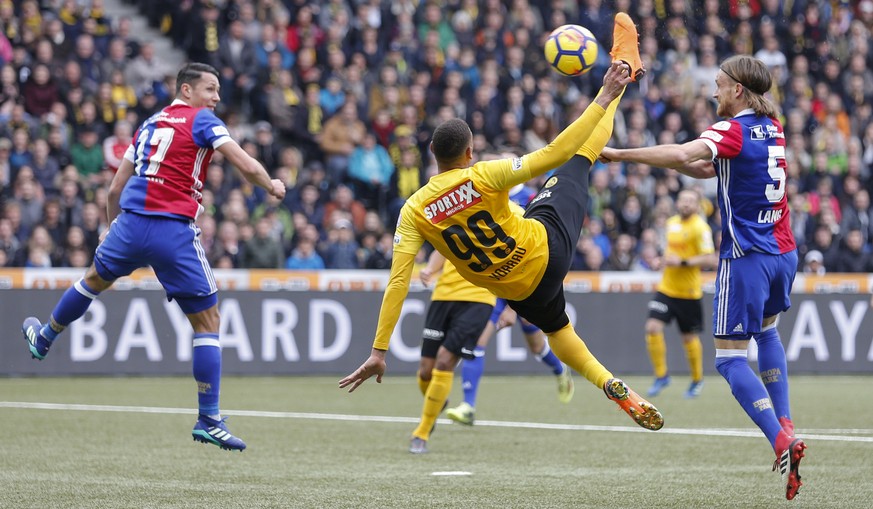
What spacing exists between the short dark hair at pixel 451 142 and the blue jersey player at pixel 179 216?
54.6 inches

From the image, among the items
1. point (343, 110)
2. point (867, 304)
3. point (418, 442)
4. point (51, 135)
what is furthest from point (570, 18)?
point (418, 442)

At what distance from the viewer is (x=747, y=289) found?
7.77 metres

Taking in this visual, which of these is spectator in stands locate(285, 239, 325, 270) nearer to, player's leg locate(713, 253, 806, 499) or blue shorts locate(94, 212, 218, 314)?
blue shorts locate(94, 212, 218, 314)

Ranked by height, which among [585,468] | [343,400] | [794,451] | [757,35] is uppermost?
[757,35]

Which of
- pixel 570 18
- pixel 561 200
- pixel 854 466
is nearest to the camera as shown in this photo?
pixel 561 200

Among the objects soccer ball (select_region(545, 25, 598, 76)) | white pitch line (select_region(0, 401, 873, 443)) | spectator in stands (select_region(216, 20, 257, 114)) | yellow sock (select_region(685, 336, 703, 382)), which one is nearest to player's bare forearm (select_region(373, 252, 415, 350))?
soccer ball (select_region(545, 25, 598, 76))

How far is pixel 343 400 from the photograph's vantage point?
14797mm

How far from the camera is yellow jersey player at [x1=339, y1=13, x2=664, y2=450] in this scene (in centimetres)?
739

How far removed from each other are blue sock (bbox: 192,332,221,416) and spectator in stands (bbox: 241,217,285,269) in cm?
960

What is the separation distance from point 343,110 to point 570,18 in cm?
580

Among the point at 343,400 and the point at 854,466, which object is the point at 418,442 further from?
the point at 343,400

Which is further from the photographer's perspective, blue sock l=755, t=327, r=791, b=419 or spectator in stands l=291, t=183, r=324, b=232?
spectator in stands l=291, t=183, r=324, b=232

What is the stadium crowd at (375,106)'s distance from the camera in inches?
718

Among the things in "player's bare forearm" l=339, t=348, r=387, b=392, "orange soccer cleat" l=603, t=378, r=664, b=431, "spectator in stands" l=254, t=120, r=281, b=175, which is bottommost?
"orange soccer cleat" l=603, t=378, r=664, b=431
